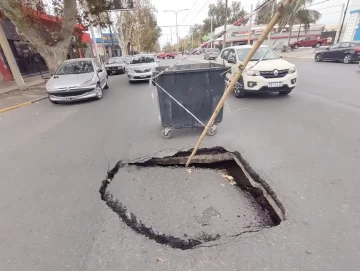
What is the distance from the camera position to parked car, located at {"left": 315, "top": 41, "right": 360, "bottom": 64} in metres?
14.2

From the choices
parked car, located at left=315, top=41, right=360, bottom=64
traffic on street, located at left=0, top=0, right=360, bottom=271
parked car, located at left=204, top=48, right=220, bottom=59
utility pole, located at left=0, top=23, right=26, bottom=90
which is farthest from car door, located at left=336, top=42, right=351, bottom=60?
utility pole, located at left=0, top=23, right=26, bottom=90

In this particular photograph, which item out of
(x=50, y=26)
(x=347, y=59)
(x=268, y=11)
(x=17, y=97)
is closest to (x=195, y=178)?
(x=268, y=11)

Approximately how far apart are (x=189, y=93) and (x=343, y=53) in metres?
16.5

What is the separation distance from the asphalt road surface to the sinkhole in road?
10 centimetres

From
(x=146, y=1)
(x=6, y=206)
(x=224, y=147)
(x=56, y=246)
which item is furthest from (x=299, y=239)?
(x=146, y=1)

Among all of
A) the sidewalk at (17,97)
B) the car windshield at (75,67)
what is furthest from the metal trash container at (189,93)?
the sidewalk at (17,97)

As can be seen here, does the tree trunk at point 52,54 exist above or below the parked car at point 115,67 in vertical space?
above

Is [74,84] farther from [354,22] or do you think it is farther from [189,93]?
[354,22]

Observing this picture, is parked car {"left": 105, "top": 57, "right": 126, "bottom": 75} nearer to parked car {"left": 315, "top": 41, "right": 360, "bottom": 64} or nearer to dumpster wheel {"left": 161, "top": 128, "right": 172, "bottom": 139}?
dumpster wheel {"left": 161, "top": 128, "right": 172, "bottom": 139}

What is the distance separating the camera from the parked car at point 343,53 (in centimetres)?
1423

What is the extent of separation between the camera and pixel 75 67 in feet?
29.1

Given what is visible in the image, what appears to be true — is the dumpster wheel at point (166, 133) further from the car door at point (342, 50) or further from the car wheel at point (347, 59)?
the car door at point (342, 50)

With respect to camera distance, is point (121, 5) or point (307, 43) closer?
point (121, 5)

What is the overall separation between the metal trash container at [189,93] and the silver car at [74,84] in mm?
4879
